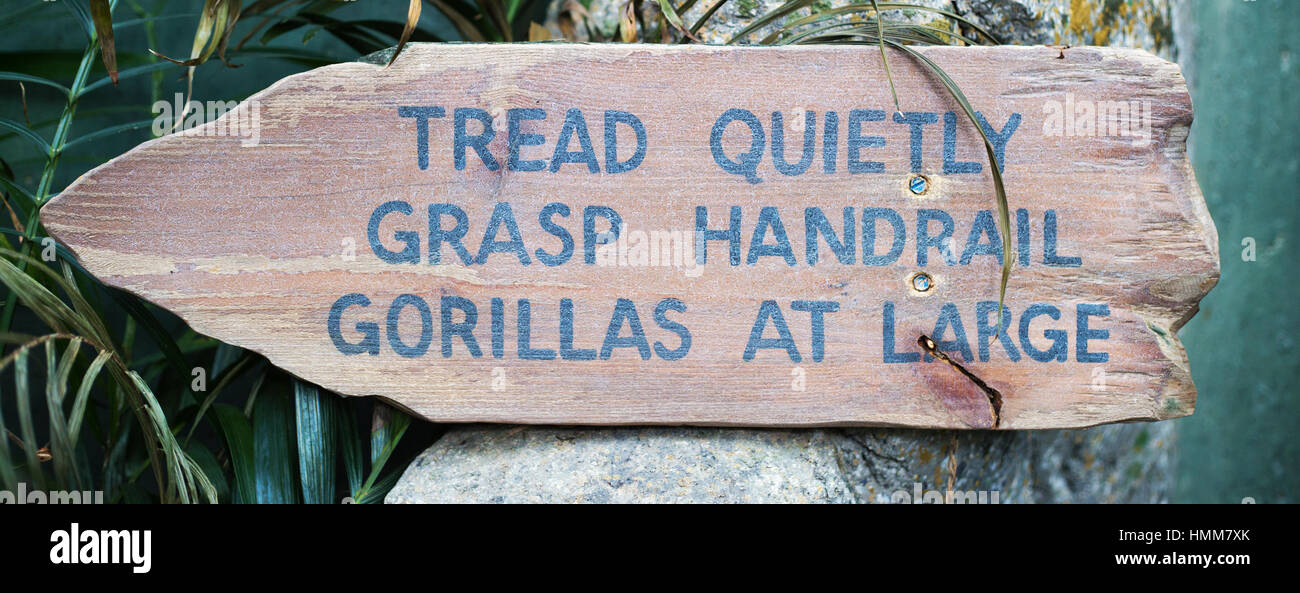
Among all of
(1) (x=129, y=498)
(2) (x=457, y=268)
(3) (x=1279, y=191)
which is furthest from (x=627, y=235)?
(3) (x=1279, y=191)

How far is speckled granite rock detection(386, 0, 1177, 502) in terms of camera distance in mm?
1031

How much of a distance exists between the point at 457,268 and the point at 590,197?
0.64 feet

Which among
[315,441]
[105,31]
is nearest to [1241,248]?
[315,441]

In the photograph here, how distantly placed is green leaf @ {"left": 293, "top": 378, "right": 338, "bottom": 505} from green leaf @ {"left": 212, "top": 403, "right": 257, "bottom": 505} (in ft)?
0.21

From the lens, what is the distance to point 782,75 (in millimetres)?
1033

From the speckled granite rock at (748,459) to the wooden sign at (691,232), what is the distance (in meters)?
0.05

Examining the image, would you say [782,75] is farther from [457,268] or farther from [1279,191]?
[1279,191]

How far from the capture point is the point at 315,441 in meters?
1.08

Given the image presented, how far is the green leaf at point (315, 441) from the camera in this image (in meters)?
1.07

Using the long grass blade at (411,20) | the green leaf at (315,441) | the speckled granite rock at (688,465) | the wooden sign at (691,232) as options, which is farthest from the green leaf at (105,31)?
the speckled granite rock at (688,465)

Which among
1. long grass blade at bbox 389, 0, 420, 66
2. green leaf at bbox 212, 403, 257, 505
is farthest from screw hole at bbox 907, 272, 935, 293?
green leaf at bbox 212, 403, 257, 505

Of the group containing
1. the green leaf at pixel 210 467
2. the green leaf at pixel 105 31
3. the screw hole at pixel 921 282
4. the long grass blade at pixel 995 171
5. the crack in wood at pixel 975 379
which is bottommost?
the green leaf at pixel 210 467

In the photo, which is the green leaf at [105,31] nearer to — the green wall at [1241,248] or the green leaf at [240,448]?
the green leaf at [240,448]

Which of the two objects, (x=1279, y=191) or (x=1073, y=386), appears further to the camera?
(x=1279, y=191)
